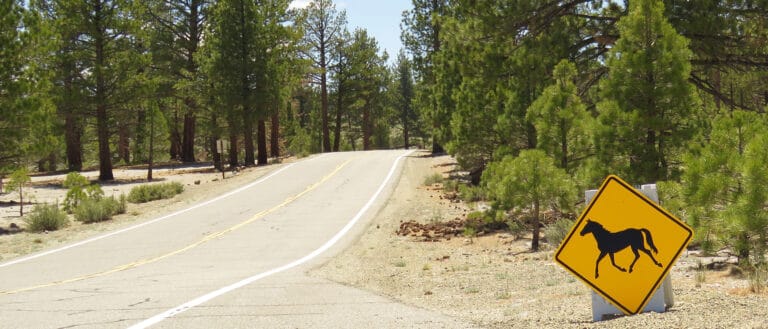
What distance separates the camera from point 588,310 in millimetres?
6473

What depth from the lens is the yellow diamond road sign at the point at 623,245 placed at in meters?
5.58

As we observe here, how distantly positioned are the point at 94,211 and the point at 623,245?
18264 mm

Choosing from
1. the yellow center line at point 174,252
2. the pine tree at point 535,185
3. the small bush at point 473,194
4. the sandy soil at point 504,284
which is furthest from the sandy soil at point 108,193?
the pine tree at point 535,185

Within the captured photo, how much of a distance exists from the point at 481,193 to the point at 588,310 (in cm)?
1551

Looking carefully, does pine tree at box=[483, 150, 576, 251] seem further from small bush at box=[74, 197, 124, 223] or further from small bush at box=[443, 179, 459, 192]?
small bush at box=[74, 197, 124, 223]

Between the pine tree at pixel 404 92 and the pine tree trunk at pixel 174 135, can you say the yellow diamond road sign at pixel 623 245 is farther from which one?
the pine tree at pixel 404 92

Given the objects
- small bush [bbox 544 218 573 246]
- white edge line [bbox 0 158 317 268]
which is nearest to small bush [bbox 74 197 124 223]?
white edge line [bbox 0 158 317 268]

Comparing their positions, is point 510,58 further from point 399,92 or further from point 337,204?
point 399,92

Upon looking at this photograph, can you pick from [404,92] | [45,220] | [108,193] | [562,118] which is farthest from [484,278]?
[404,92]

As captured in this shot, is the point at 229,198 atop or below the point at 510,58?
below

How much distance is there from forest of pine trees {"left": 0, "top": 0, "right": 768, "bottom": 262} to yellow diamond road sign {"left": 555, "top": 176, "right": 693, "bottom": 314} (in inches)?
94.9

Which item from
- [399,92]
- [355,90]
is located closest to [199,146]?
[399,92]

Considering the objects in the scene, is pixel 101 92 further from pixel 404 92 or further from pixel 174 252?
pixel 404 92

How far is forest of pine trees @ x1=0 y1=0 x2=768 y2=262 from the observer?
9062mm
